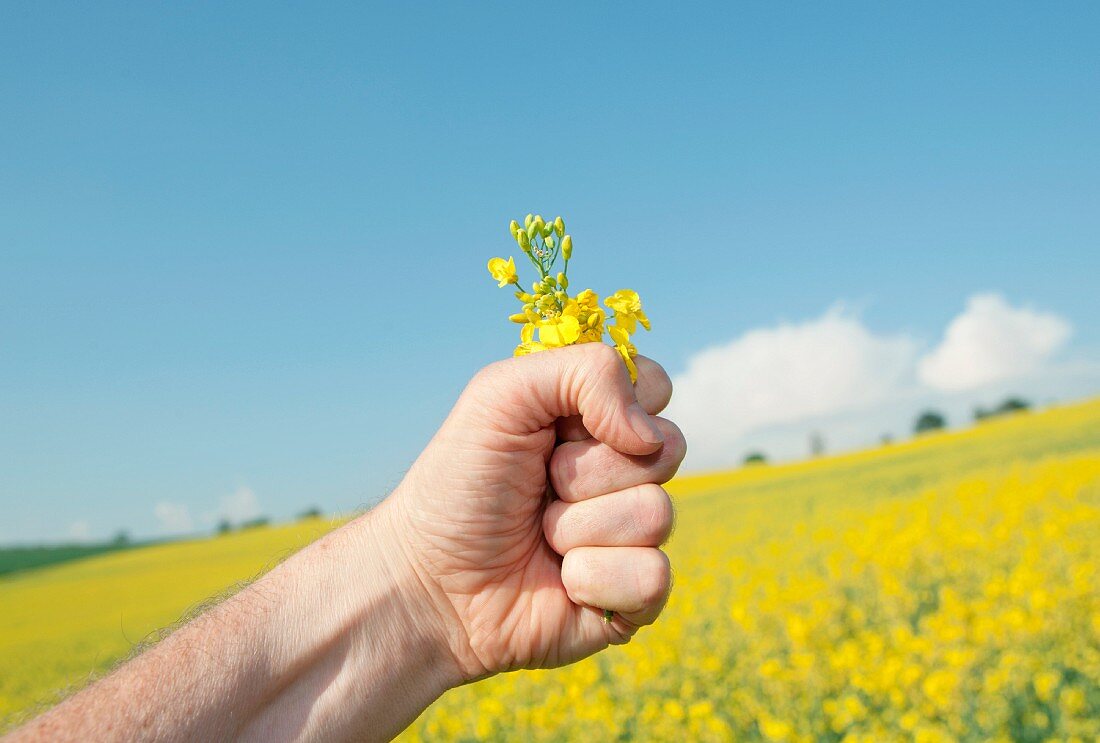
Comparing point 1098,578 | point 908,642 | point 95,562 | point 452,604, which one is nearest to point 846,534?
point 1098,578

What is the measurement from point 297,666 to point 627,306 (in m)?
1.04

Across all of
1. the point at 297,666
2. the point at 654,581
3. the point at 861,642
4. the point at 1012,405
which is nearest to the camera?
the point at 654,581

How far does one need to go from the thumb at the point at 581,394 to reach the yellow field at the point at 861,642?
2.85 feet

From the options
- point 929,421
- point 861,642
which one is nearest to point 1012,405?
point 929,421

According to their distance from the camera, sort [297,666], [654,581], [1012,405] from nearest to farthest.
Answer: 1. [654,581]
2. [297,666]
3. [1012,405]

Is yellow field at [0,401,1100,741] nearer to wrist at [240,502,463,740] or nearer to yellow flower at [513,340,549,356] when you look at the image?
wrist at [240,502,463,740]

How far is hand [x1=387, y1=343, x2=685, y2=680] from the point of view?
63.6 inches

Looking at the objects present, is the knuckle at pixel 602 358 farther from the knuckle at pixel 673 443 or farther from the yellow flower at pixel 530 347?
the knuckle at pixel 673 443

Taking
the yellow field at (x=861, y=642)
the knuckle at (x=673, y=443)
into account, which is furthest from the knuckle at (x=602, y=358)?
the yellow field at (x=861, y=642)

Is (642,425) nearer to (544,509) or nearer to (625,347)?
(625,347)

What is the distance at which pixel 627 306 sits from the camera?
1.59 m

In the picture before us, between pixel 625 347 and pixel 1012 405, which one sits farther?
pixel 1012 405

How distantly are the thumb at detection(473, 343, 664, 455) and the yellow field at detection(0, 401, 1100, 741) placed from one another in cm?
87

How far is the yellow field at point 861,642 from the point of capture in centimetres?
428
